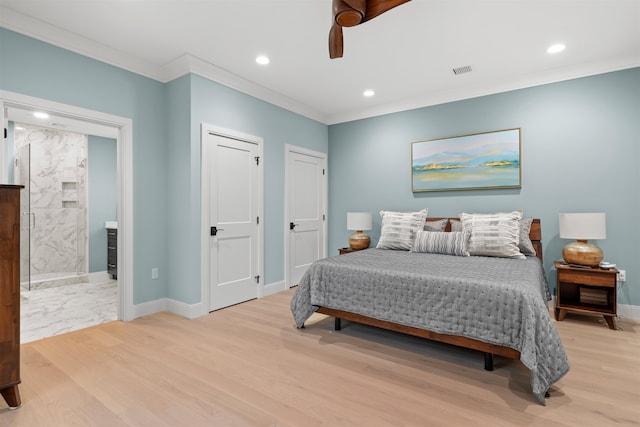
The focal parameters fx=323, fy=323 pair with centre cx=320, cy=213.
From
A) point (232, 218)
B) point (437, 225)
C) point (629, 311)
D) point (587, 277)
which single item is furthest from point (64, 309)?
point (629, 311)

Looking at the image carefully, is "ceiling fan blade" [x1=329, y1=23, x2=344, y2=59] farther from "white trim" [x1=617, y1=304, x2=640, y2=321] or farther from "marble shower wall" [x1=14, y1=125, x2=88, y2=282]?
"marble shower wall" [x1=14, y1=125, x2=88, y2=282]

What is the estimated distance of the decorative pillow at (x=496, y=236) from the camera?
3.28 meters

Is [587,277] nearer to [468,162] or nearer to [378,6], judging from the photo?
[468,162]

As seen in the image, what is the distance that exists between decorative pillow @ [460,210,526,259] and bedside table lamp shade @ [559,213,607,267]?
44cm

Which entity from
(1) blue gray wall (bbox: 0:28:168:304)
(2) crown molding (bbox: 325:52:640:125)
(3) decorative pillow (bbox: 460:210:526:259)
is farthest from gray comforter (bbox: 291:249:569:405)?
(2) crown molding (bbox: 325:52:640:125)

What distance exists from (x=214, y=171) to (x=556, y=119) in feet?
12.8

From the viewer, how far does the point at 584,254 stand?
124 inches

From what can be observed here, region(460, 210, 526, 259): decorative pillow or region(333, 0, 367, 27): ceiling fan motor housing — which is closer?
region(333, 0, 367, 27): ceiling fan motor housing

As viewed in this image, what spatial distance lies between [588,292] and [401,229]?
1.97 meters

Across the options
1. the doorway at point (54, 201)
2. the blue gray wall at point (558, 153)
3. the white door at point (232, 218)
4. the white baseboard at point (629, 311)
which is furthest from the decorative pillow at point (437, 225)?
the doorway at point (54, 201)

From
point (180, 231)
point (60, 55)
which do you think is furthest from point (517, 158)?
point (60, 55)

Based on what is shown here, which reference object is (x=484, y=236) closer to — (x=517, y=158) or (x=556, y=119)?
(x=517, y=158)

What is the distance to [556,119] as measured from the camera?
366cm

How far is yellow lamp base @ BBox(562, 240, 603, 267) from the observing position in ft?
10.3
